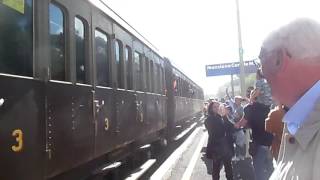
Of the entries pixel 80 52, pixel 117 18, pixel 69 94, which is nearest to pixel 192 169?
pixel 117 18

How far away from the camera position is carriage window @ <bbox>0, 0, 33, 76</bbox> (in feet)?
14.2

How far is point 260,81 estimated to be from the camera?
22.5ft

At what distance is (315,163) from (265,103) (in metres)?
5.85

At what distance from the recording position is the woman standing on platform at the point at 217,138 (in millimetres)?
9188

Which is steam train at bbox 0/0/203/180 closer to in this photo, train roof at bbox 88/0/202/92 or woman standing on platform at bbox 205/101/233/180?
train roof at bbox 88/0/202/92

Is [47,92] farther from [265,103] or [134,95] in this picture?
[134,95]

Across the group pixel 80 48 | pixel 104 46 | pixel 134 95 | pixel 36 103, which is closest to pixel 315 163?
pixel 36 103

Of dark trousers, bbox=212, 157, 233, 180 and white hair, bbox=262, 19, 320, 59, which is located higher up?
white hair, bbox=262, 19, 320, 59

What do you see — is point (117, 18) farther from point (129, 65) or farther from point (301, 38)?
point (301, 38)

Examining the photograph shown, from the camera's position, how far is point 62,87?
557cm

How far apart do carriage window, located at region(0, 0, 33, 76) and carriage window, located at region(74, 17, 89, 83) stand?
1.57m

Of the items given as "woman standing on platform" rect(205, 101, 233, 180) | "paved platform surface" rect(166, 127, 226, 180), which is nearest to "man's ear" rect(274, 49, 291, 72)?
"woman standing on platform" rect(205, 101, 233, 180)

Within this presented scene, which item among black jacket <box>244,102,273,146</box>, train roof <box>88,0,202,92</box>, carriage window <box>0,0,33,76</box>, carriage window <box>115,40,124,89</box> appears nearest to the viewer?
carriage window <box>0,0,33,76</box>

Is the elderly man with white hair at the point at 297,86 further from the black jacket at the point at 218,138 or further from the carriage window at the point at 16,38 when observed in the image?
the black jacket at the point at 218,138
